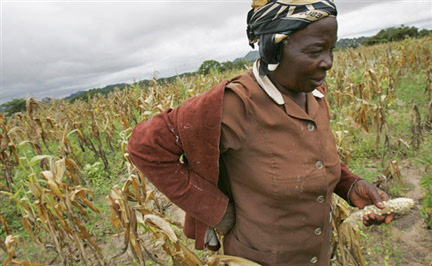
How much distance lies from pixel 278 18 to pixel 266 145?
0.47 meters

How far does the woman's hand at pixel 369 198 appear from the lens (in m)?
1.15

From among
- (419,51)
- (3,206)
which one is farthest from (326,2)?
(419,51)

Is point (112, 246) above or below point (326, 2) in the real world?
below

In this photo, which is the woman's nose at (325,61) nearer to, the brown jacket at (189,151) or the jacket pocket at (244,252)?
the brown jacket at (189,151)

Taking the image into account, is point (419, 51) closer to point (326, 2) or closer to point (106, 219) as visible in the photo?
point (326, 2)

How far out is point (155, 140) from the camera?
3.25 ft

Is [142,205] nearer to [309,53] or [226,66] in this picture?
[309,53]

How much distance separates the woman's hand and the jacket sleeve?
67cm

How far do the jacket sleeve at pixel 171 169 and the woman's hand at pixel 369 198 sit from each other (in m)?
0.67

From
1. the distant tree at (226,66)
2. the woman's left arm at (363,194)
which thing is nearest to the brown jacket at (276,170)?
the woman's left arm at (363,194)

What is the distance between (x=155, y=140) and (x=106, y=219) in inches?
113

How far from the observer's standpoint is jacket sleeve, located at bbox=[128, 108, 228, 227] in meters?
1.00

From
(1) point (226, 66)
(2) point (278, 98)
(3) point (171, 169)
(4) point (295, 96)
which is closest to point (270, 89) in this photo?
(2) point (278, 98)

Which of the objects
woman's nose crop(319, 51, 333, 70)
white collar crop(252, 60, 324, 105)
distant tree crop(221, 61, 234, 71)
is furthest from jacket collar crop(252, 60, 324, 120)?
distant tree crop(221, 61, 234, 71)
